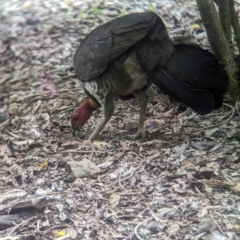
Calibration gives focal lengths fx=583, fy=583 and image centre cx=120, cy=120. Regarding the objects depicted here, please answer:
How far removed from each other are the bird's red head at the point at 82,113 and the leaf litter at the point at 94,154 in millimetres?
166

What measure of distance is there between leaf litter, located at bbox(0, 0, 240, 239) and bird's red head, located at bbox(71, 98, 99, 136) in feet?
0.54

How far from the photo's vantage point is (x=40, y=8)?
7.80 metres

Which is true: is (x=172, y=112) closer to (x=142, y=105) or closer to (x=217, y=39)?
(x=142, y=105)

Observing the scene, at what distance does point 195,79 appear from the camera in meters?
5.02

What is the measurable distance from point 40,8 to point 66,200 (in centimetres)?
426

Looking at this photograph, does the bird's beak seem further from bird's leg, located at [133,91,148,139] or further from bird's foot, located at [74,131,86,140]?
bird's leg, located at [133,91,148,139]

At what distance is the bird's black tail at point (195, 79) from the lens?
4.99 metres

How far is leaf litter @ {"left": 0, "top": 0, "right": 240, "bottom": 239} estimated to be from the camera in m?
3.80

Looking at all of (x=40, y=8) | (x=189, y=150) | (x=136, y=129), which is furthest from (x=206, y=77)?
(x=40, y=8)

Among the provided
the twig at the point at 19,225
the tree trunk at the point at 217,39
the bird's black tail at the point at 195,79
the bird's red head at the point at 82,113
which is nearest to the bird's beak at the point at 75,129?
the bird's red head at the point at 82,113

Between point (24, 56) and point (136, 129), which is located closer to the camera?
point (136, 129)

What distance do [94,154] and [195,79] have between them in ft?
3.55

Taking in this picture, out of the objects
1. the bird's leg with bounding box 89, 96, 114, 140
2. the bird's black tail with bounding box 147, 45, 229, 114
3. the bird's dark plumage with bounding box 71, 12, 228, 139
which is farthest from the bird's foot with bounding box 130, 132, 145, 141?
the bird's black tail with bounding box 147, 45, 229, 114

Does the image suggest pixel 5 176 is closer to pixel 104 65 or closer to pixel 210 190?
pixel 104 65
